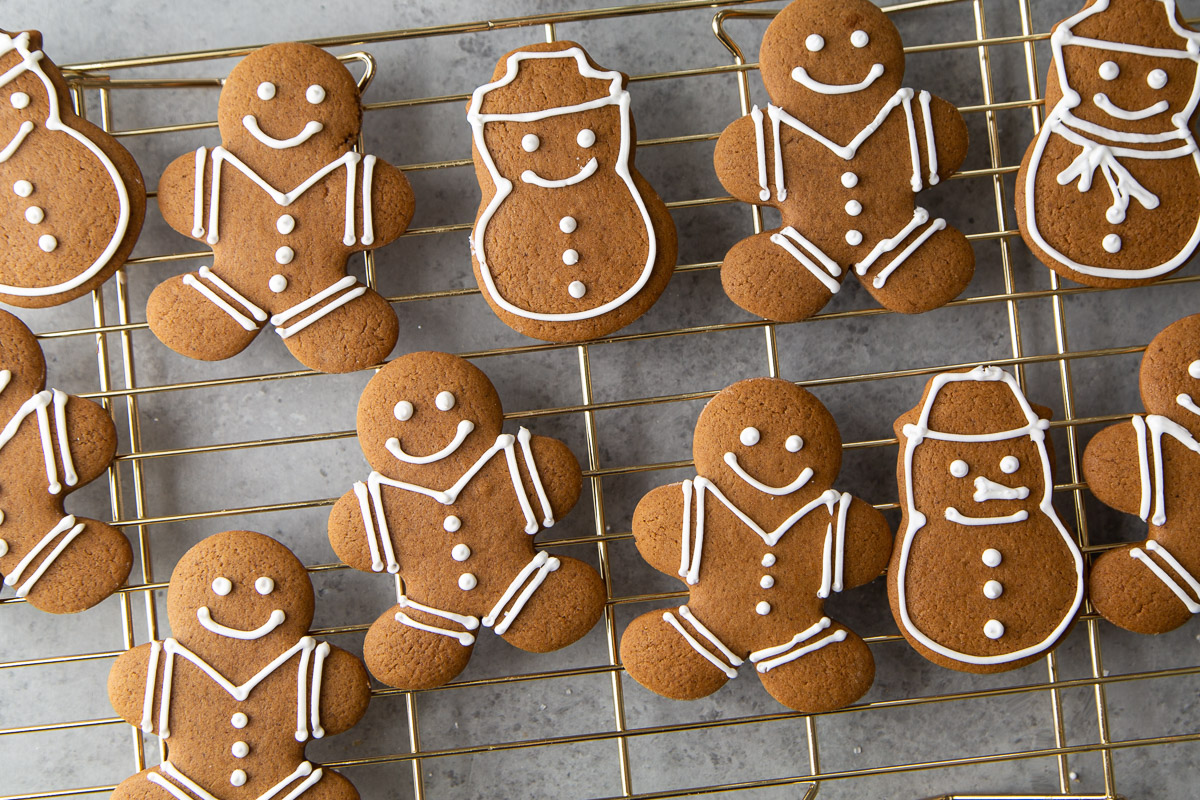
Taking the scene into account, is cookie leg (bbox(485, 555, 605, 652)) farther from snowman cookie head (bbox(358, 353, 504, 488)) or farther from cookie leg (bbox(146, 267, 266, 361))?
cookie leg (bbox(146, 267, 266, 361))

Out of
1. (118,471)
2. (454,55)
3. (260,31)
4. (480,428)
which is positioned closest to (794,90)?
(454,55)

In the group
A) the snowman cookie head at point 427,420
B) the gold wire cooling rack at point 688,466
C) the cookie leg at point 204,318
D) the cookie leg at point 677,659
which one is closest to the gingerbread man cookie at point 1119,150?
the gold wire cooling rack at point 688,466

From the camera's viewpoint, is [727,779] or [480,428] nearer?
[480,428]

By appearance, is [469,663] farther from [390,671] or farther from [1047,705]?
[1047,705]

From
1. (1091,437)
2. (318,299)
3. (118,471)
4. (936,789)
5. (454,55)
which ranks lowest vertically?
(936,789)

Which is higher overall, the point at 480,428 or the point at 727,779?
the point at 480,428

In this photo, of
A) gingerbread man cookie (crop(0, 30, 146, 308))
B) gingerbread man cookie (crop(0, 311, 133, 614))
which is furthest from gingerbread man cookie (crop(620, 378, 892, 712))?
gingerbread man cookie (crop(0, 30, 146, 308))

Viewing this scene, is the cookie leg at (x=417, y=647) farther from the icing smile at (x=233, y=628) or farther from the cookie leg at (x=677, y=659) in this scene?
the cookie leg at (x=677, y=659)
